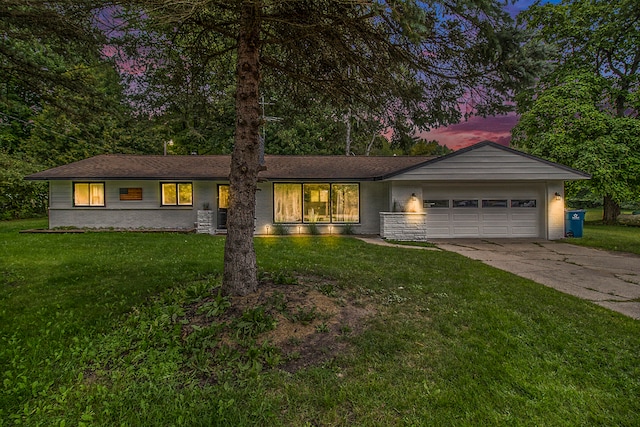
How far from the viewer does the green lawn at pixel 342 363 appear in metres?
2.32

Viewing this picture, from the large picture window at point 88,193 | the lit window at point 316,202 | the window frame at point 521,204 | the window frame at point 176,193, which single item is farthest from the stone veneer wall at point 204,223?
the window frame at point 521,204

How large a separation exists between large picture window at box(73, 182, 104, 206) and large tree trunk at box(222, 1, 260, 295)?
1192 centimetres

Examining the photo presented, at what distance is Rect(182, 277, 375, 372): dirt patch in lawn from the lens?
121 inches

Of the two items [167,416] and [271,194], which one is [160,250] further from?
[167,416]

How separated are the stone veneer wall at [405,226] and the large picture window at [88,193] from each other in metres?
11.6

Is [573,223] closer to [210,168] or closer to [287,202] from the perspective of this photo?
[287,202]

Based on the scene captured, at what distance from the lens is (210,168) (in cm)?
1356

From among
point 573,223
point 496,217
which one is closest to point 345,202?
point 496,217

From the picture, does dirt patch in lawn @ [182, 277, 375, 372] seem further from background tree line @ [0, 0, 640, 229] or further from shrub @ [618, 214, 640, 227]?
shrub @ [618, 214, 640, 227]

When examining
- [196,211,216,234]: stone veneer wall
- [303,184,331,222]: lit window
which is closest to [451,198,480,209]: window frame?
[303,184,331,222]: lit window

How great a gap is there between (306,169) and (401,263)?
7.40m

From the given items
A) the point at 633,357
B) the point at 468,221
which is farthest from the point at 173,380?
the point at 468,221

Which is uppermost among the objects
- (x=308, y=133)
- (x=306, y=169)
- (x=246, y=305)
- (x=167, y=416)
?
(x=308, y=133)

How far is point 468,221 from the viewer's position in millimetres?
12109
